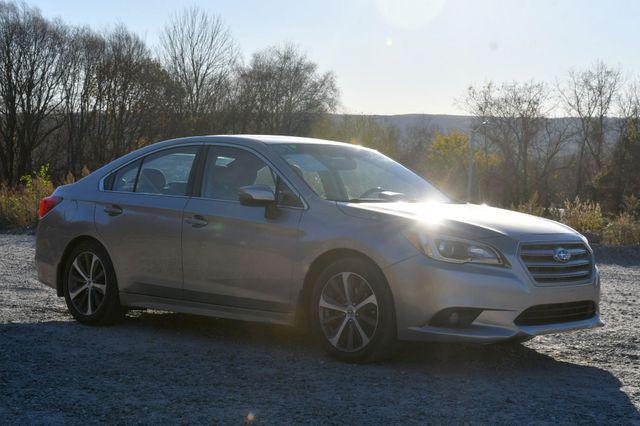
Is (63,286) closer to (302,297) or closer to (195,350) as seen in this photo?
(195,350)

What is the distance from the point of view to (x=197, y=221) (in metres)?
6.86

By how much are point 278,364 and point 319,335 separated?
0.35 m

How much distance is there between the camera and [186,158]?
288 inches

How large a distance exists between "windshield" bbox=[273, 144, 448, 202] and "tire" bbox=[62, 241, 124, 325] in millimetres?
1927

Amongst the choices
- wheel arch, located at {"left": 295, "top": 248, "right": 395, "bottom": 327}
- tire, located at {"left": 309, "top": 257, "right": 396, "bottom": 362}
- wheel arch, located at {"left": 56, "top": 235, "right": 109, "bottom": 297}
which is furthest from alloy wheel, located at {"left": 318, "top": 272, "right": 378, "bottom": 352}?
wheel arch, located at {"left": 56, "top": 235, "right": 109, "bottom": 297}

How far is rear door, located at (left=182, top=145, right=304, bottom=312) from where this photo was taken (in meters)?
6.34

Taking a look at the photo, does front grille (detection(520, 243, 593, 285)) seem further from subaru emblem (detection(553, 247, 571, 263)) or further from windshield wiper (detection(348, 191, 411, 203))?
windshield wiper (detection(348, 191, 411, 203))

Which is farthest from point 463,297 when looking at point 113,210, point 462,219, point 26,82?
point 26,82

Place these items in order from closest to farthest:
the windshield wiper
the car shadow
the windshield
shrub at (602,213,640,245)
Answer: the car shadow
the windshield wiper
the windshield
shrub at (602,213,640,245)

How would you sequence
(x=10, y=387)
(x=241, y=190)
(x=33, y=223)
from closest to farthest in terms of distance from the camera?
(x=10, y=387)
(x=241, y=190)
(x=33, y=223)

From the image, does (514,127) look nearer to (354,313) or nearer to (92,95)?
(92,95)

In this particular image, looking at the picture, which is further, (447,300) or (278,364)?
(278,364)

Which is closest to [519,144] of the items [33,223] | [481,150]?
[481,150]

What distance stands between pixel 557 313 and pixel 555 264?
34 centimetres
